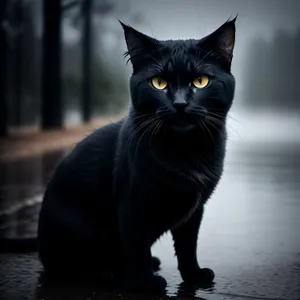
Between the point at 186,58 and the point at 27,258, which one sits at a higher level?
the point at 186,58

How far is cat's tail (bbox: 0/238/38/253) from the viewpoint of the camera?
3.77 m

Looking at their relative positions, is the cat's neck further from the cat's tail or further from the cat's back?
the cat's tail

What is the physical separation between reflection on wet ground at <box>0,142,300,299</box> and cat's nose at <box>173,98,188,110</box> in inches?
36.4

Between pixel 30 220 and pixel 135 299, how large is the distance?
2179 millimetres

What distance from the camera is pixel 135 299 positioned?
292 cm

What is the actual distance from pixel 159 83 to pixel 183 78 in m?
0.12

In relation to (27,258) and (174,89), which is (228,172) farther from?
(174,89)

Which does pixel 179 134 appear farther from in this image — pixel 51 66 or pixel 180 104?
pixel 51 66

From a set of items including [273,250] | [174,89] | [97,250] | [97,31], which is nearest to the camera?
[174,89]

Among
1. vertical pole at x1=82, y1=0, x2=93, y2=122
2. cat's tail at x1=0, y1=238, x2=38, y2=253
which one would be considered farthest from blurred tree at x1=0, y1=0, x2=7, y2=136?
cat's tail at x1=0, y1=238, x2=38, y2=253

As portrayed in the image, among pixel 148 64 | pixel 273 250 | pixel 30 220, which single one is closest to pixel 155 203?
pixel 148 64

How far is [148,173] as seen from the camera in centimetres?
295

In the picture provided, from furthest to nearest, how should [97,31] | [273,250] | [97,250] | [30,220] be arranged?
[97,31] → [30,220] → [273,250] → [97,250]

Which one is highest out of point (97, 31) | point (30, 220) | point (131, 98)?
point (97, 31)
